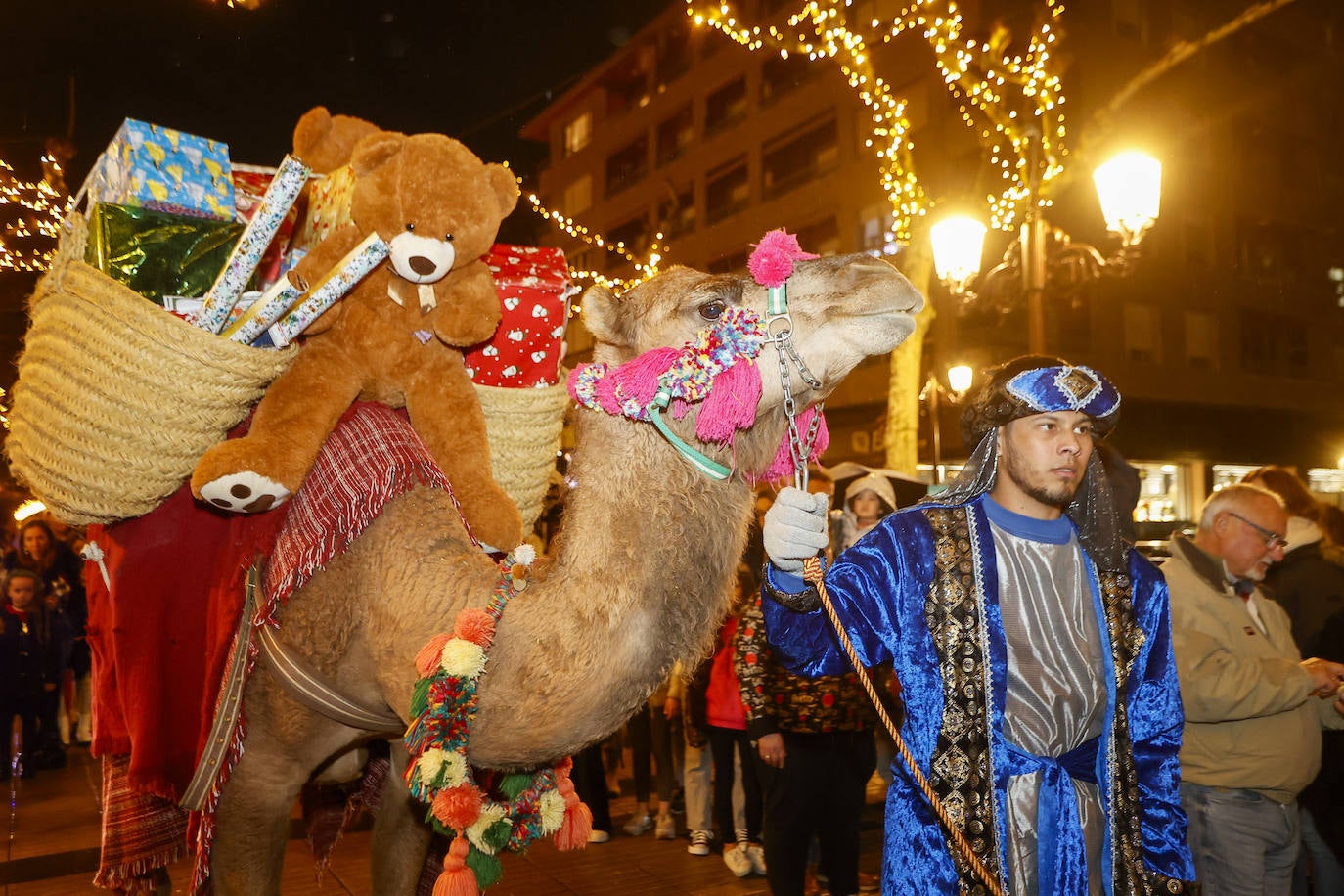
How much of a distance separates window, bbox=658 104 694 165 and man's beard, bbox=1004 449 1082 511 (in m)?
30.6

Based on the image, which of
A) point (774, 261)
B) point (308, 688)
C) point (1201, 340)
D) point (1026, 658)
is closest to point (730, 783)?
point (1026, 658)

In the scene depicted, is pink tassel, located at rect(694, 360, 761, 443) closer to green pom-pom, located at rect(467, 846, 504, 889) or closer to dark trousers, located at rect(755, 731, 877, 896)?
green pom-pom, located at rect(467, 846, 504, 889)

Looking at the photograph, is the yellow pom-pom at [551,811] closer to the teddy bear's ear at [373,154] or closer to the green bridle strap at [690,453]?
the green bridle strap at [690,453]

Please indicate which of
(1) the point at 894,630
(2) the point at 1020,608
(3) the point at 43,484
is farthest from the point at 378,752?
(2) the point at 1020,608

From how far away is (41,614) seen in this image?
9102 millimetres

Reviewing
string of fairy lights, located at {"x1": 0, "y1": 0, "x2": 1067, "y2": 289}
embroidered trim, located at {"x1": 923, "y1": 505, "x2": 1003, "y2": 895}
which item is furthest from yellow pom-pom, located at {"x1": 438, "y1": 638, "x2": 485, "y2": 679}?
string of fairy lights, located at {"x1": 0, "y1": 0, "x2": 1067, "y2": 289}

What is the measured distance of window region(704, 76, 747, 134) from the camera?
29750mm

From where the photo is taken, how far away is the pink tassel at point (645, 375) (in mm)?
2352

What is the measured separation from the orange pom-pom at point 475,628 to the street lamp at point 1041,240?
744cm

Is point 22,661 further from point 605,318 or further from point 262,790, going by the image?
point 605,318

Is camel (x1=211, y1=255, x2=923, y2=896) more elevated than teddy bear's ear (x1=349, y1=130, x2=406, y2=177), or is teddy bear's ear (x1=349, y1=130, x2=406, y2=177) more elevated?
teddy bear's ear (x1=349, y1=130, x2=406, y2=177)

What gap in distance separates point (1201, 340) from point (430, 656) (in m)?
26.3

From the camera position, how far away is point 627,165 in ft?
119

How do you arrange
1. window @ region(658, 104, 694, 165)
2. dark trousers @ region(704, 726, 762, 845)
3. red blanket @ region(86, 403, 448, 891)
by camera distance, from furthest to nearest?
1. window @ region(658, 104, 694, 165)
2. dark trousers @ region(704, 726, 762, 845)
3. red blanket @ region(86, 403, 448, 891)
